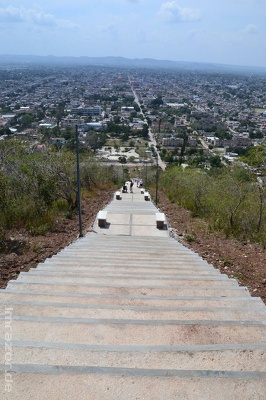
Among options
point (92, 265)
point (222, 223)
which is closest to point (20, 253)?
point (92, 265)

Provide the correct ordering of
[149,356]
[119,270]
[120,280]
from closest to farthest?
[149,356] < [120,280] < [119,270]

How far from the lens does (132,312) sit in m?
3.59

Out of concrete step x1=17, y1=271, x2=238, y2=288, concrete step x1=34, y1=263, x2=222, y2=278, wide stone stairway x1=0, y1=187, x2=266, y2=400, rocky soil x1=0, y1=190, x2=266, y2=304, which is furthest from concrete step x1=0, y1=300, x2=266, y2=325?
rocky soil x1=0, y1=190, x2=266, y2=304

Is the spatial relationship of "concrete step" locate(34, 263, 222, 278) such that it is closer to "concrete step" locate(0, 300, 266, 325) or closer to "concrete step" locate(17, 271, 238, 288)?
"concrete step" locate(17, 271, 238, 288)

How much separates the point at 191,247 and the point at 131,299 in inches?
214

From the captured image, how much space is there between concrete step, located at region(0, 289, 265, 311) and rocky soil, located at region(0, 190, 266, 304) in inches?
89.5

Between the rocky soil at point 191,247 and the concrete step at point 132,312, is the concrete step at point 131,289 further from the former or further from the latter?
the rocky soil at point 191,247

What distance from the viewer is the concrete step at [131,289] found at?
168 inches

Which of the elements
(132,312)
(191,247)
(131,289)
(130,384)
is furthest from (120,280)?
(191,247)

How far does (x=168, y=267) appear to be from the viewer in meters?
5.88

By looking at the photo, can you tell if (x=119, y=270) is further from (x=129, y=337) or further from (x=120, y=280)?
(x=129, y=337)

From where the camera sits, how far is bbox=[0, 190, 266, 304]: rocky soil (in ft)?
22.6

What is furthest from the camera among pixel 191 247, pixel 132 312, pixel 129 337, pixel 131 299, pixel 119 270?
pixel 191 247

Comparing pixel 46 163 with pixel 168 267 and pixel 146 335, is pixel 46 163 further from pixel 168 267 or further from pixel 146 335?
pixel 146 335
